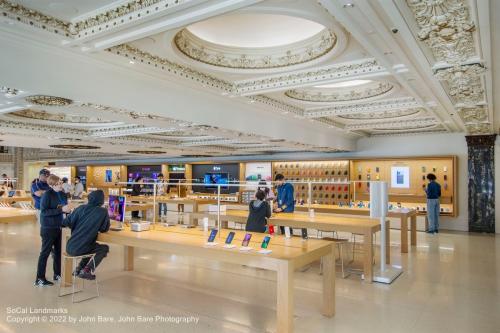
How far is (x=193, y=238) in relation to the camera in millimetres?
4535

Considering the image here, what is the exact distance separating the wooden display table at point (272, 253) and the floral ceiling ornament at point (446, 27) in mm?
2428

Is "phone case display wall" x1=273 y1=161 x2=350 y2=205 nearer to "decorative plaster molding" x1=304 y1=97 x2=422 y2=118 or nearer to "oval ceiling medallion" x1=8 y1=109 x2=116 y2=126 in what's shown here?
"decorative plaster molding" x1=304 y1=97 x2=422 y2=118

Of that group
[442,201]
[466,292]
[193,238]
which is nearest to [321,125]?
[442,201]

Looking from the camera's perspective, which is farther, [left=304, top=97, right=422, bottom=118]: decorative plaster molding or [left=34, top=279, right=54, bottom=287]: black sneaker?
[left=304, top=97, right=422, bottom=118]: decorative plaster molding

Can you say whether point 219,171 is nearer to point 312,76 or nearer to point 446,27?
point 312,76

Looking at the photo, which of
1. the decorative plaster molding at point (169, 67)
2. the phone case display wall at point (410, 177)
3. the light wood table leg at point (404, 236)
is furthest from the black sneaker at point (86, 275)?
the phone case display wall at point (410, 177)

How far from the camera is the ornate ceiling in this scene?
3.30m

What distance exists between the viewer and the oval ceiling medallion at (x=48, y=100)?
4621 millimetres

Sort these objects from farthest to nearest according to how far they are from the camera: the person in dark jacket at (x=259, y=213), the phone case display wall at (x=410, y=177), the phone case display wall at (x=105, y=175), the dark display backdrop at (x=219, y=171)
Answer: the phone case display wall at (x=105, y=175)
the dark display backdrop at (x=219, y=171)
the phone case display wall at (x=410, y=177)
the person in dark jacket at (x=259, y=213)

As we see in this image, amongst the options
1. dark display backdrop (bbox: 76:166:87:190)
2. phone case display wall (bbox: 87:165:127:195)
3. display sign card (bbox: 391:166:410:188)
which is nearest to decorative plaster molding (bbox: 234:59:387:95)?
display sign card (bbox: 391:166:410:188)

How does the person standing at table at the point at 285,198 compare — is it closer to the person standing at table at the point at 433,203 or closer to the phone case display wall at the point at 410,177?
the phone case display wall at the point at 410,177

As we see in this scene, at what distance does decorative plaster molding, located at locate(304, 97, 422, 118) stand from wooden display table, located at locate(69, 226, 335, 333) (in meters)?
3.96

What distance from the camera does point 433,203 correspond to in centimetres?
1041

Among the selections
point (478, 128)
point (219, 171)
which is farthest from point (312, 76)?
point (219, 171)
